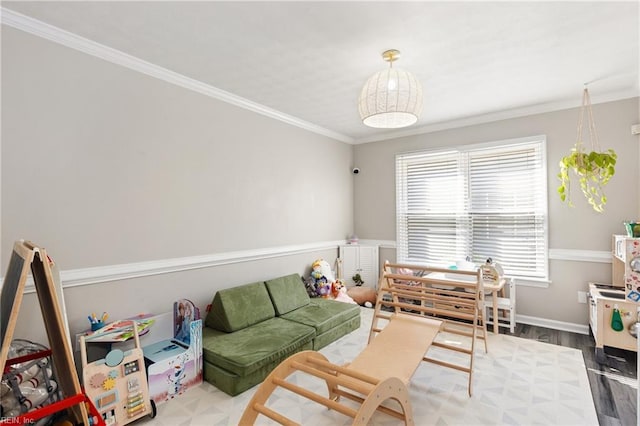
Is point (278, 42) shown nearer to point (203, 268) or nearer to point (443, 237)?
point (203, 268)

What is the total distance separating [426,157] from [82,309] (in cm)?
451

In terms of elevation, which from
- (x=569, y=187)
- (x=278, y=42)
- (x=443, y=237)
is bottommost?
(x=443, y=237)

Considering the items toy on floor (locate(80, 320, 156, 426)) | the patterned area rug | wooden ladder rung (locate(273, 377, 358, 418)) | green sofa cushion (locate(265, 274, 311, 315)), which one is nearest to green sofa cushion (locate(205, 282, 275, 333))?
green sofa cushion (locate(265, 274, 311, 315))

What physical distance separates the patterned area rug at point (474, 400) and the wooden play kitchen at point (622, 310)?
328mm

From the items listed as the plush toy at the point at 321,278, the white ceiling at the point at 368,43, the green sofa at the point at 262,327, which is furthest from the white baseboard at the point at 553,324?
the white ceiling at the point at 368,43

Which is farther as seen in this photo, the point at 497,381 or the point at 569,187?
the point at 569,187

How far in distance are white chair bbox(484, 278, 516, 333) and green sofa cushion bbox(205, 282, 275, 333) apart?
8.29 ft

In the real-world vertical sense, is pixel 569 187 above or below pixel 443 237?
above

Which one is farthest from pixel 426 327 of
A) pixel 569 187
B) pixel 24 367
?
pixel 24 367

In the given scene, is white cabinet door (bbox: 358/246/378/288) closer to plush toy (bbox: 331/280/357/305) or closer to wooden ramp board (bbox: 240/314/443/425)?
plush toy (bbox: 331/280/357/305)

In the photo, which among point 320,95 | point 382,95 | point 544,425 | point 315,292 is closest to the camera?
point 544,425

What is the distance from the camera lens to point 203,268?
320cm

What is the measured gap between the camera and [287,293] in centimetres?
368

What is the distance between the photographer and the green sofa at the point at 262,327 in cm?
250
